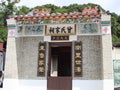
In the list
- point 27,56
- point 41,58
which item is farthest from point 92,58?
point 27,56

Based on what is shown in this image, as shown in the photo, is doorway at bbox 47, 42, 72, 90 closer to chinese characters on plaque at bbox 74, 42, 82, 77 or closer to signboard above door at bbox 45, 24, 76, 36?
chinese characters on plaque at bbox 74, 42, 82, 77

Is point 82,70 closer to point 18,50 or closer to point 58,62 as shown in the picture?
point 58,62

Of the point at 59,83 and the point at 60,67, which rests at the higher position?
the point at 60,67

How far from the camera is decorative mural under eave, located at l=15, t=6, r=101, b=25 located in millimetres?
11023

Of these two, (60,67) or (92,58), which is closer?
(92,58)

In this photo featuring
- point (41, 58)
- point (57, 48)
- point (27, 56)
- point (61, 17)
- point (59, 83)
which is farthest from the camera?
point (57, 48)

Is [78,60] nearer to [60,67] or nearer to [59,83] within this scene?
[59,83]

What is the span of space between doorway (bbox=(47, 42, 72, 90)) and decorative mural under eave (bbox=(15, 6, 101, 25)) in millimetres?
958

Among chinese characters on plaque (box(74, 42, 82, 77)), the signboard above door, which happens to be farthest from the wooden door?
the signboard above door

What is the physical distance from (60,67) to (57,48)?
2.96 ft

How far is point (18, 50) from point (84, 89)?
304cm

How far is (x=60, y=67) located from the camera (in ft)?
41.2

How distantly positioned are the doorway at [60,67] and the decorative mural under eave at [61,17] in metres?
0.96

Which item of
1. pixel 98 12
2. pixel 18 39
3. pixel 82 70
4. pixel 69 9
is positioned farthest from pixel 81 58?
pixel 69 9
